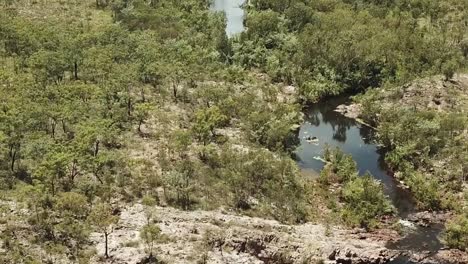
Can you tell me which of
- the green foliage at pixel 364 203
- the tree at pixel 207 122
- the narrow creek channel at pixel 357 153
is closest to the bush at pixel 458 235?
the narrow creek channel at pixel 357 153

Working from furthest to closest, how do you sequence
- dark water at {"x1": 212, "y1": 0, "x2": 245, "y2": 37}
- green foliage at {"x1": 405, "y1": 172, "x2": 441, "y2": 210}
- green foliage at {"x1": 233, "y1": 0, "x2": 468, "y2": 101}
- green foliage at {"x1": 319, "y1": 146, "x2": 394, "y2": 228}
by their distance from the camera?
dark water at {"x1": 212, "y1": 0, "x2": 245, "y2": 37} → green foliage at {"x1": 233, "y1": 0, "x2": 468, "y2": 101} → green foliage at {"x1": 405, "y1": 172, "x2": 441, "y2": 210} → green foliage at {"x1": 319, "y1": 146, "x2": 394, "y2": 228}

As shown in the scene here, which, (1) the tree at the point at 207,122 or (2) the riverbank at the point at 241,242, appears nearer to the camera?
(2) the riverbank at the point at 241,242

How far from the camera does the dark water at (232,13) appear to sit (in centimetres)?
9225

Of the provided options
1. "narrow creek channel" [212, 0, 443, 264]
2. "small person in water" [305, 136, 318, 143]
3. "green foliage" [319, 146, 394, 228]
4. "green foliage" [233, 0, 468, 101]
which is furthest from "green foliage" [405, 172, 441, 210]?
"green foliage" [233, 0, 468, 101]

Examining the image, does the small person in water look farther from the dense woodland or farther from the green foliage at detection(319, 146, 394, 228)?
the green foliage at detection(319, 146, 394, 228)

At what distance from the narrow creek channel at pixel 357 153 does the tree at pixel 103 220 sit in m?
20.8

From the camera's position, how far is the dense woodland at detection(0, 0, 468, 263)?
4669cm

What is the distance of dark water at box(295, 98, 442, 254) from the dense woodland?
1.29 meters

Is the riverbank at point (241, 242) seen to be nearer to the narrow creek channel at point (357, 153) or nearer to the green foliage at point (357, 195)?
the narrow creek channel at point (357, 153)

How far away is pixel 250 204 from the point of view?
49.1 metres

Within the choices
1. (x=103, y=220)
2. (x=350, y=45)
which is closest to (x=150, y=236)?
(x=103, y=220)

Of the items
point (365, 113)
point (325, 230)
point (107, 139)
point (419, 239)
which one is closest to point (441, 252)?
point (419, 239)

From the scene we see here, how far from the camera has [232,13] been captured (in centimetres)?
10112

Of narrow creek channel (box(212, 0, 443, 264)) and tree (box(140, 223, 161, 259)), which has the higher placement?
narrow creek channel (box(212, 0, 443, 264))
